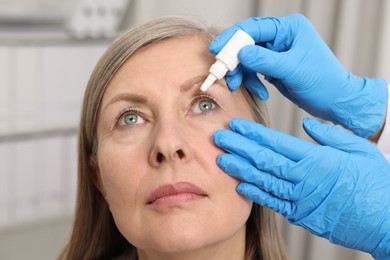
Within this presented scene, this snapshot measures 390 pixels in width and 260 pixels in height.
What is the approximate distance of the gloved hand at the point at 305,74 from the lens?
4.58 ft

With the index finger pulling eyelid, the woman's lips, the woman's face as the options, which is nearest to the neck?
the woman's face

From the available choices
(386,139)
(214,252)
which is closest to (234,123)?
(214,252)

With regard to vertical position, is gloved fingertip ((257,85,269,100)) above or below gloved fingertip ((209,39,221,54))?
below

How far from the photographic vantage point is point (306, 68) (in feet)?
Result: 4.76

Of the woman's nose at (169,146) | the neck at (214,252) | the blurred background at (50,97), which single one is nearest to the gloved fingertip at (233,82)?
the woman's nose at (169,146)

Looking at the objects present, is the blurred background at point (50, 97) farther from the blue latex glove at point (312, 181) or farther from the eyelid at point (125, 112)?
the eyelid at point (125, 112)

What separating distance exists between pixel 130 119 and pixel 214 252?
1.22 feet

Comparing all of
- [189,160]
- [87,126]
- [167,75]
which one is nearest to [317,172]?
[189,160]

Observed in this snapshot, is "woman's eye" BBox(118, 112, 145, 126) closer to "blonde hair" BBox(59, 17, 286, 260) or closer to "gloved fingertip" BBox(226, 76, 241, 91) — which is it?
"blonde hair" BBox(59, 17, 286, 260)

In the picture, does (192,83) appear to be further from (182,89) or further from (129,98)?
(129,98)

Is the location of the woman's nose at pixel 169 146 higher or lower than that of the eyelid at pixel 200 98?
lower

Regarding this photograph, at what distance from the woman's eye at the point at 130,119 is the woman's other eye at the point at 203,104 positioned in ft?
0.42

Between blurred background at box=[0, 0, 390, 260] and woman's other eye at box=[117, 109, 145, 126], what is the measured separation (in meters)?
1.06

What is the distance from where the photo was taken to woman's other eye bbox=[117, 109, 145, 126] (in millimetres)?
1429
